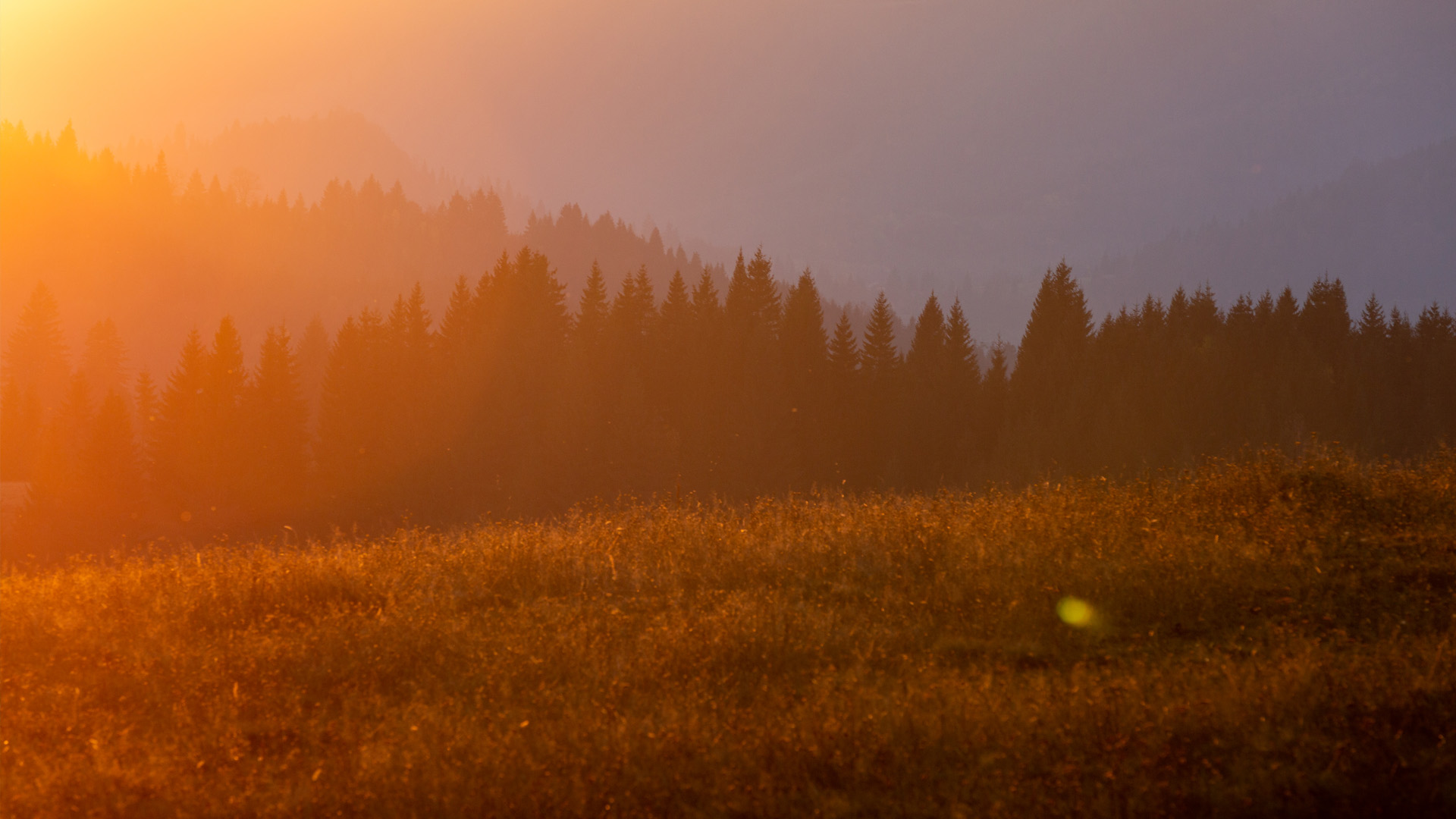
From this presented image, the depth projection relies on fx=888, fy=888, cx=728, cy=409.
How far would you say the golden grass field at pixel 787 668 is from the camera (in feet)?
18.9

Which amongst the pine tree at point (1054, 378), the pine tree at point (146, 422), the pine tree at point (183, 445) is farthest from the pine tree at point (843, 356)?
the pine tree at point (146, 422)

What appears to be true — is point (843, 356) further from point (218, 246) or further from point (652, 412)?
point (218, 246)

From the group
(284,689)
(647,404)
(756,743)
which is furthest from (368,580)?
(647,404)

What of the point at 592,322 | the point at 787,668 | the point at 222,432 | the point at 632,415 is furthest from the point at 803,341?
the point at 787,668

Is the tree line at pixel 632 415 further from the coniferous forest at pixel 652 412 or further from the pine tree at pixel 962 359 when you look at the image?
the pine tree at pixel 962 359

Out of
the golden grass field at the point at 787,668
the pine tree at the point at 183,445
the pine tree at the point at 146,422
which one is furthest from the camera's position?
the pine tree at the point at 146,422

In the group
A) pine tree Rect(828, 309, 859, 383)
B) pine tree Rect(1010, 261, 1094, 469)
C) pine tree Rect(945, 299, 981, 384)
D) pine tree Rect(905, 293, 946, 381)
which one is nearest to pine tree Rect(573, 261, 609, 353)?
pine tree Rect(828, 309, 859, 383)

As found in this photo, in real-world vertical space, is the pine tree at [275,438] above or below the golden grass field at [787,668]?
above

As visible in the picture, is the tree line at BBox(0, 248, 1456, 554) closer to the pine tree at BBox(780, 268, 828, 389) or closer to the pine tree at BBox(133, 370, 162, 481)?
the pine tree at BBox(780, 268, 828, 389)

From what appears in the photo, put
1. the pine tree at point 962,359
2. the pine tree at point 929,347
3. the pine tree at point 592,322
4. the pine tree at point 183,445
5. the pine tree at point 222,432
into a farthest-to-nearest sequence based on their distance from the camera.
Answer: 1. the pine tree at point 929,347
2. the pine tree at point 962,359
3. the pine tree at point 592,322
4. the pine tree at point 183,445
5. the pine tree at point 222,432

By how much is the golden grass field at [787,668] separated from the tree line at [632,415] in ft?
170

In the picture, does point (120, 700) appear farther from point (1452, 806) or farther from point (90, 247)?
point (90, 247)

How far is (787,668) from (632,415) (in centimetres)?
5621

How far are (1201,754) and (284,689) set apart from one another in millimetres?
7184
